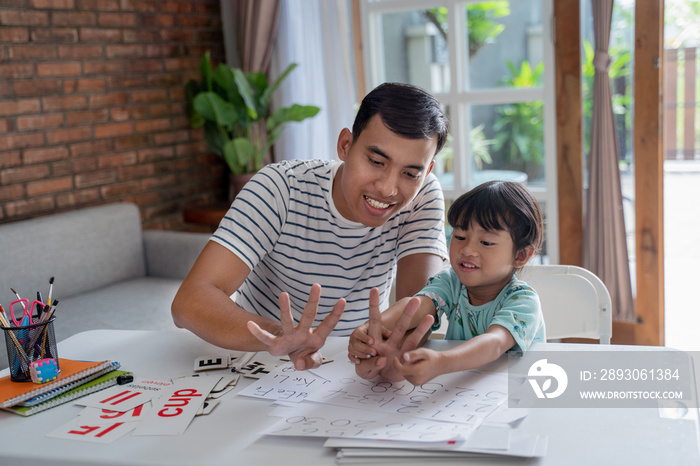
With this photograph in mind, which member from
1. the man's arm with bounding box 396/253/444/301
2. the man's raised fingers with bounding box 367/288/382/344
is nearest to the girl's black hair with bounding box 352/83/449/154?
the man's arm with bounding box 396/253/444/301

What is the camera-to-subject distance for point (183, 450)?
953 mm

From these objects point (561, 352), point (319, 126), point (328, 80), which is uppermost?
point (328, 80)

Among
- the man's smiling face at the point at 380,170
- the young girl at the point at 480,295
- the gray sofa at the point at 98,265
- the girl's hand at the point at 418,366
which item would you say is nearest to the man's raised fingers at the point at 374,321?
the young girl at the point at 480,295

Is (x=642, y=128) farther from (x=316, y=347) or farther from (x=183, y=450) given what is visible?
(x=183, y=450)

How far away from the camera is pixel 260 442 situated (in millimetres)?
964

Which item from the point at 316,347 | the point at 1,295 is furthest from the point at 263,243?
the point at 1,295

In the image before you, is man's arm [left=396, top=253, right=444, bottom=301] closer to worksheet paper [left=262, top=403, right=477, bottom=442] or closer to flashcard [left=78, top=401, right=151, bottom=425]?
worksheet paper [left=262, top=403, right=477, bottom=442]

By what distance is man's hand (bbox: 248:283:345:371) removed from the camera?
3.70 ft

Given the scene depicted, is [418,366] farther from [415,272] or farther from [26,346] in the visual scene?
[26,346]

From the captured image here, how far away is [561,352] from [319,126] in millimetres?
2552

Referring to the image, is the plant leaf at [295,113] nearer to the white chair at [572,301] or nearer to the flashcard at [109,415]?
the white chair at [572,301]

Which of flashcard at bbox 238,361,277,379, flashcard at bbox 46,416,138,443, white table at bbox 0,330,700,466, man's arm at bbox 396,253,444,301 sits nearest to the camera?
white table at bbox 0,330,700,466

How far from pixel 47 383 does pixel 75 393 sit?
0.05 m

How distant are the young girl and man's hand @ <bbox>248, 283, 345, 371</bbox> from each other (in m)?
0.06
